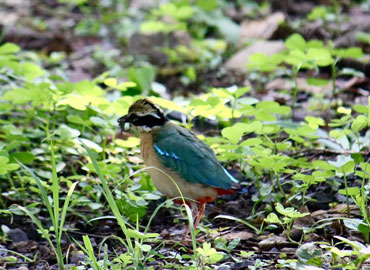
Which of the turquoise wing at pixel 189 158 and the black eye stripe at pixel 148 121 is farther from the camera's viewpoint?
the black eye stripe at pixel 148 121

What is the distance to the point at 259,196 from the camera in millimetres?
4672

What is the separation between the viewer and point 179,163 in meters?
4.35

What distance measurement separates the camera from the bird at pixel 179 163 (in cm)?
429

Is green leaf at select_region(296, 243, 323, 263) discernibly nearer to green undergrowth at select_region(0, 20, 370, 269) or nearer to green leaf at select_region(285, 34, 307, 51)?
green undergrowth at select_region(0, 20, 370, 269)

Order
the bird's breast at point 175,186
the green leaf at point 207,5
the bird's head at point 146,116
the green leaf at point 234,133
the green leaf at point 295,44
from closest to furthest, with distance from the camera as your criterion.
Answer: the bird's breast at point 175,186 < the green leaf at point 234,133 < the bird's head at point 146,116 < the green leaf at point 295,44 < the green leaf at point 207,5

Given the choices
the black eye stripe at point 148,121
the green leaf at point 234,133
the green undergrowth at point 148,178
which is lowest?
the green undergrowth at point 148,178

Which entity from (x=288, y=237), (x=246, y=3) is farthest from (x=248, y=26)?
(x=288, y=237)

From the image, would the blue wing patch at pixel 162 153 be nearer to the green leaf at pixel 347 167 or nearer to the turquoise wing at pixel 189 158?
the turquoise wing at pixel 189 158

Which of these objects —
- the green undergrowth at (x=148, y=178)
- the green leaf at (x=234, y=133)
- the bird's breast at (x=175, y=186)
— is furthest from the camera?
the green leaf at (x=234, y=133)

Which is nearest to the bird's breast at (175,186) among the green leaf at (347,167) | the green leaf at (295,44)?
the green leaf at (347,167)

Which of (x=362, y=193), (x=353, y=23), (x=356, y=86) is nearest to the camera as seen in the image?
(x=362, y=193)

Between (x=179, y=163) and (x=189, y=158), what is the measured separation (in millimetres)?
72

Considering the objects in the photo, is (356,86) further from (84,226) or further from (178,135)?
(84,226)

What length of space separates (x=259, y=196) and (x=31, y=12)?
6844 mm
